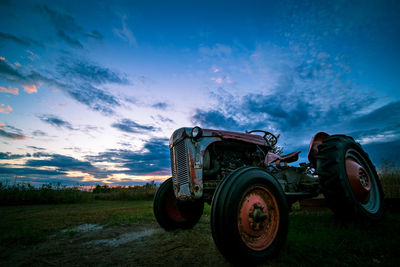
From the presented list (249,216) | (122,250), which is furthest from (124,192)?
(249,216)

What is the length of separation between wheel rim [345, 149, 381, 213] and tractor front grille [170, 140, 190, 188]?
2895mm

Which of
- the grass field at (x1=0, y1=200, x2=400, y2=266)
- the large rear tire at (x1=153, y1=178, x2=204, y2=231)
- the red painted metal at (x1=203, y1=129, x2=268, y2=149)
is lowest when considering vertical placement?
the grass field at (x1=0, y1=200, x2=400, y2=266)

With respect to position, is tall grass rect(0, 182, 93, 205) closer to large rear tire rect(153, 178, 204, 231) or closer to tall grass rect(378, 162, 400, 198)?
large rear tire rect(153, 178, 204, 231)

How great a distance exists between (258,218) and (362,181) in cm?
282

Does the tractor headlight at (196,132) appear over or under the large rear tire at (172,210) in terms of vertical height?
over

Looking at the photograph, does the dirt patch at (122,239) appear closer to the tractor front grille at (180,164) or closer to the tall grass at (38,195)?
the tractor front grille at (180,164)

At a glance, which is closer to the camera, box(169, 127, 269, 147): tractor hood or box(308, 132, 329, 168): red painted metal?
box(169, 127, 269, 147): tractor hood

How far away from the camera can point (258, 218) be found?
2191mm

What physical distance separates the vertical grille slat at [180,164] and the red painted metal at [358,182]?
291 centimetres

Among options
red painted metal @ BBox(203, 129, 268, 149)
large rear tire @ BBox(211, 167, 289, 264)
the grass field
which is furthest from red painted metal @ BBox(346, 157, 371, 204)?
large rear tire @ BBox(211, 167, 289, 264)

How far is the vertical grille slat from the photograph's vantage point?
2.98 metres

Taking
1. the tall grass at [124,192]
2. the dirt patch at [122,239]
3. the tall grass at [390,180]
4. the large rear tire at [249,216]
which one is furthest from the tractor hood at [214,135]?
the tall grass at [124,192]

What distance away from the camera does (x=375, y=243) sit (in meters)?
2.50

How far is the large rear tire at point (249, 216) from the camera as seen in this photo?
191cm
